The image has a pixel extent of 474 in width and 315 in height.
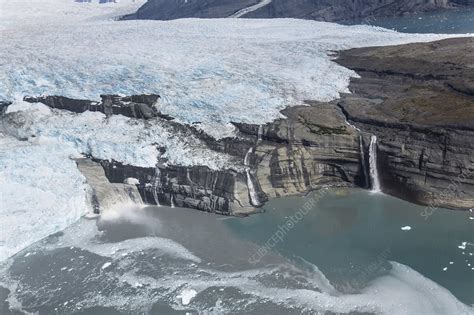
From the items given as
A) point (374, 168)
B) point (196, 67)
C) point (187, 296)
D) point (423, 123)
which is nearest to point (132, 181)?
point (187, 296)

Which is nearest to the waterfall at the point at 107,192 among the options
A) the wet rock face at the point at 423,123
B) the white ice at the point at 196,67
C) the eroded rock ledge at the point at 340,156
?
the eroded rock ledge at the point at 340,156

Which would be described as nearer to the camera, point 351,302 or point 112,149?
point 351,302

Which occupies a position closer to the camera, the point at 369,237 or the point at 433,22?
the point at 369,237

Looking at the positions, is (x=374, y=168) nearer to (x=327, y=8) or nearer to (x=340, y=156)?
(x=340, y=156)

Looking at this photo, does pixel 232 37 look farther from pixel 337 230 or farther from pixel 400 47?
pixel 337 230

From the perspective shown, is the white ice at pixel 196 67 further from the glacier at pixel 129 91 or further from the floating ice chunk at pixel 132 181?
the floating ice chunk at pixel 132 181

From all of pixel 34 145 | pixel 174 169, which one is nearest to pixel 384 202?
pixel 174 169

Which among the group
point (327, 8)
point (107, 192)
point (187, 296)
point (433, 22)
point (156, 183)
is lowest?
point (187, 296)
